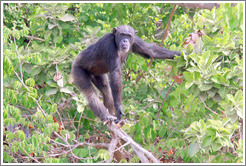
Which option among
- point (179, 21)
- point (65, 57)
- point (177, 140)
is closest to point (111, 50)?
point (65, 57)

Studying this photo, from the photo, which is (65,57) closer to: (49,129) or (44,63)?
(44,63)

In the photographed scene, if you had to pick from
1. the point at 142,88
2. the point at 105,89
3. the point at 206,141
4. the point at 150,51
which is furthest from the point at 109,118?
the point at 206,141

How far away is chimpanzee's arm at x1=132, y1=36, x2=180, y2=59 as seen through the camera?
563 cm

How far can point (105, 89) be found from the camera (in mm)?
6410

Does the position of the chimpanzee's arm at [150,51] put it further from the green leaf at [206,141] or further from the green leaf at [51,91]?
the green leaf at [206,141]

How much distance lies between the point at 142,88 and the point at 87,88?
120 cm

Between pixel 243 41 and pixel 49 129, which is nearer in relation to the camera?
pixel 243 41

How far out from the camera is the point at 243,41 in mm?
4246

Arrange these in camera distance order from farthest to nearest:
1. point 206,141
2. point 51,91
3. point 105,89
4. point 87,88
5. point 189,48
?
point 105,89 < point 87,88 < point 51,91 < point 189,48 < point 206,141

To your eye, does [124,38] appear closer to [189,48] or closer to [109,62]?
[109,62]

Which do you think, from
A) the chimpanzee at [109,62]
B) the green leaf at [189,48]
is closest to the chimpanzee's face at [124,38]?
the chimpanzee at [109,62]

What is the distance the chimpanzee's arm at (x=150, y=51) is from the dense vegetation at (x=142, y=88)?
0.56 ft

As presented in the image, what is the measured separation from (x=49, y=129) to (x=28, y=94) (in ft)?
2.15

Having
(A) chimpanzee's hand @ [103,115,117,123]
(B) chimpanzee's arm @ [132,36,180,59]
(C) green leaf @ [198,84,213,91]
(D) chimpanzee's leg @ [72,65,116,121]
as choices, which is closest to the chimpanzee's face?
Answer: (B) chimpanzee's arm @ [132,36,180,59]
